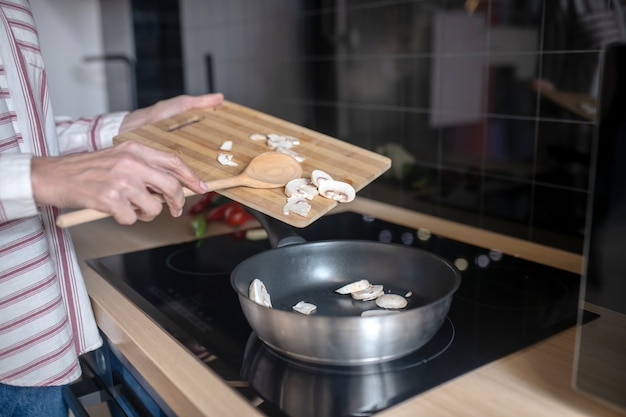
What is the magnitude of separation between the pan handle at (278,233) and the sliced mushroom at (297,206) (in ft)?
0.40

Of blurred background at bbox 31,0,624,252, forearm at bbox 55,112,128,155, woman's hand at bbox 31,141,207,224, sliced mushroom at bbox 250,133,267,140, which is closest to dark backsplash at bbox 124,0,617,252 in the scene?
blurred background at bbox 31,0,624,252

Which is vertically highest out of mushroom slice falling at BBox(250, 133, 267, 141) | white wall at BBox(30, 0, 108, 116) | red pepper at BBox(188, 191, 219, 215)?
white wall at BBox(30, 0, 108, 116)

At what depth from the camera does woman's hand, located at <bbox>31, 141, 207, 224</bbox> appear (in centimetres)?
60

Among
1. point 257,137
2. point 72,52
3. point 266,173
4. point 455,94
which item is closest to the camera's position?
point 266,173

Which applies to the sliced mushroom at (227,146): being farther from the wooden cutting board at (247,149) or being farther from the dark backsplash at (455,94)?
the dark backsplash at (455,94)

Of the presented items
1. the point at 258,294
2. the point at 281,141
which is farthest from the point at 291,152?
the point at 258,294

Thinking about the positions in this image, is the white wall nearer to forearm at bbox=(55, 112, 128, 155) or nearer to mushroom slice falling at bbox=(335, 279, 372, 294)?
forearm at bbox=(55, 112, 128, 155)

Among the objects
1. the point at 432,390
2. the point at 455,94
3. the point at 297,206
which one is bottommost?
the point at 432,390

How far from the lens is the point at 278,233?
91 centimetres

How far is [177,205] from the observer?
0.66 metres

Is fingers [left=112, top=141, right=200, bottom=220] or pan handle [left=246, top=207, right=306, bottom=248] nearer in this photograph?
fingers [left=112, top=141, right=200, bottom=220]

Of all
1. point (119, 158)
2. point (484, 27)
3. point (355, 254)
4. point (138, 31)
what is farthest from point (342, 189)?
Result: point (138, 31)

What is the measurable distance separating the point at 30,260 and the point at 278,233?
0.34 meters

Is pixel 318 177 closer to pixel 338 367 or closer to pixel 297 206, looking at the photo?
pixel 297 206
